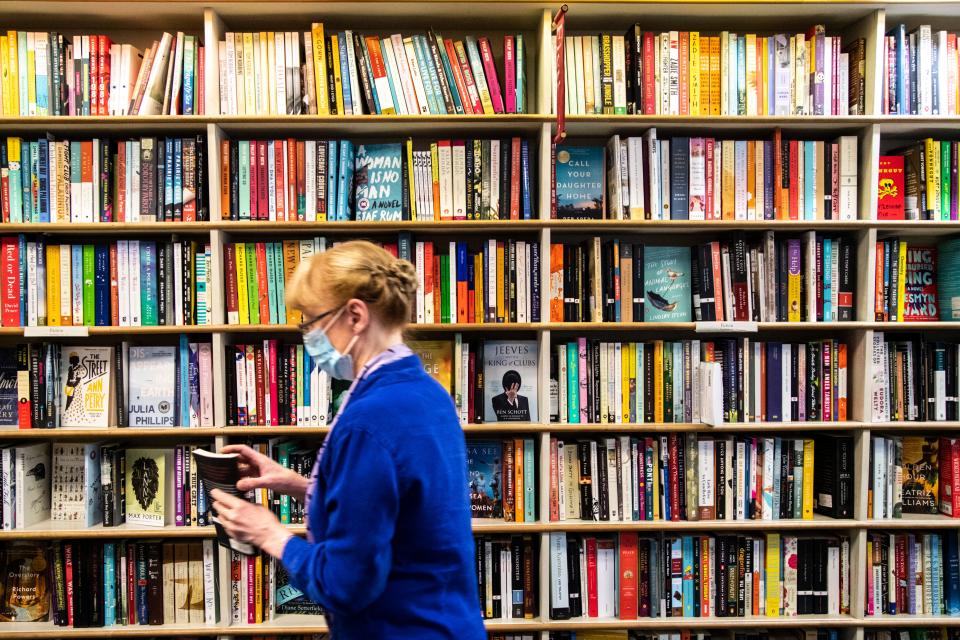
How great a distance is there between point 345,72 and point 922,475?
272 centimetres

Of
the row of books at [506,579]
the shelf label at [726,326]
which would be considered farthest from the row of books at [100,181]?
the shelf label at [726,326]

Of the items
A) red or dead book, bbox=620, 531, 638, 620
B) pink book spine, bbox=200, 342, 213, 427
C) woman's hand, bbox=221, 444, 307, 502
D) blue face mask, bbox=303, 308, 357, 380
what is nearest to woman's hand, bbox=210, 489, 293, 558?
woman's hand, bbox=221, 444, 307, 502

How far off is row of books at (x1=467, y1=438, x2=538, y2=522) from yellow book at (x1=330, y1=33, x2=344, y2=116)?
139 centimetres

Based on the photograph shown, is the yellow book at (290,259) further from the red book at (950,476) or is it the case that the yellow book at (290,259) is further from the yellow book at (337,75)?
the red book at (950,476)

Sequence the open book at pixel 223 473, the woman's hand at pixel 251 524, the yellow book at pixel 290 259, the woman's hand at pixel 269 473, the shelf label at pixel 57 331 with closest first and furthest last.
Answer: the woman's hand at pixel 251 524, the open book at pixel 223 473, the woman's hand at pixel 269 473, the shelf label at pixel 57 331, the yellow book at pixel 290 259

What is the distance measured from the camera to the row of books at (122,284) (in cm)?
229

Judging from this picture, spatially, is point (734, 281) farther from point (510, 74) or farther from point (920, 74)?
point (510, 74)

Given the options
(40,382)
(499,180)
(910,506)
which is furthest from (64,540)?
(910,506)

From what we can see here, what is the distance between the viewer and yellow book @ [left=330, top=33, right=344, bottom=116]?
7.55ft

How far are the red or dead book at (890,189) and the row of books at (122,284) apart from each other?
2.60 metres

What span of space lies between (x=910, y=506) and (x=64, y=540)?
10.7 ft

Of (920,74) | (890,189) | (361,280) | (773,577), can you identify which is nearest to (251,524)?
(361,280)

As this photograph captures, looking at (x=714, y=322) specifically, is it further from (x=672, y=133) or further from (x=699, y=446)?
(x=672, y=133)

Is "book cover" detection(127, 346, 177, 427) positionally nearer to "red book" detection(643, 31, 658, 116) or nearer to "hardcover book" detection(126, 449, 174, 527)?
"hardcover book" detection(126, 449, 174, 527)
